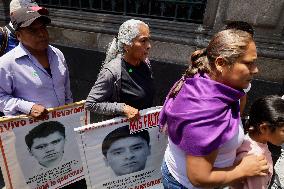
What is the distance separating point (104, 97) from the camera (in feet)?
8.39

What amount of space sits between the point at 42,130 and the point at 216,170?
1.72 meters

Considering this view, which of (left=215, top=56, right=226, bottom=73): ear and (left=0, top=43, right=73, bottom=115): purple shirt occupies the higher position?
(left=215, top=56, right=226, bottom=73): ear

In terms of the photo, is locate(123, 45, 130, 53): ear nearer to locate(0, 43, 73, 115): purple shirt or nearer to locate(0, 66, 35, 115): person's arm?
locate(0, 43, 73, 115): purple shirt

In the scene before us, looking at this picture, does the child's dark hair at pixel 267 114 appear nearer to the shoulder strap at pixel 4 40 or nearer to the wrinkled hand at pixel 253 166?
the wrinkled hand at pixel 253 166

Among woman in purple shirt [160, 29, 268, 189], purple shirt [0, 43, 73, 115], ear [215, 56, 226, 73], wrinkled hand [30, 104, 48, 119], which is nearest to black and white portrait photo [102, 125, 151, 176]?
wrinkled hand [30, 104, 48, 119]

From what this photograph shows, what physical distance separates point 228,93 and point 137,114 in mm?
1060

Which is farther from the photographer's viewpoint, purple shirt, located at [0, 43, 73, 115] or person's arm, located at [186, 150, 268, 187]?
purple shirt, located at [0, 43, 73, 115]

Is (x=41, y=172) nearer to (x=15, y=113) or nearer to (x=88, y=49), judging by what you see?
(x=15, y=113)

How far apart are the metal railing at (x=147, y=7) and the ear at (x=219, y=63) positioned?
10.3ft

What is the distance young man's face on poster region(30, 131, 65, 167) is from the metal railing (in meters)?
2.78

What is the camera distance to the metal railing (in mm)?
4586

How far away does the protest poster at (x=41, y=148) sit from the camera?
2.65 metres

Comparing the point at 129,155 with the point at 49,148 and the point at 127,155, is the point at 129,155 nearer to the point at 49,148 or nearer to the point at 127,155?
the point at 127,155

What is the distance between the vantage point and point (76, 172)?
3.14 metres
